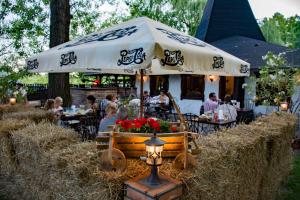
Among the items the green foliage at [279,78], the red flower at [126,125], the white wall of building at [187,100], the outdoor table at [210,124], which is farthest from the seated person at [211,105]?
the red flower at [126,125]

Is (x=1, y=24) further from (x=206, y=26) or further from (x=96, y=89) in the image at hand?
(x=206, y=26)

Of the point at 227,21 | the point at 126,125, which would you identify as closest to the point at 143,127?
the point at 126,125

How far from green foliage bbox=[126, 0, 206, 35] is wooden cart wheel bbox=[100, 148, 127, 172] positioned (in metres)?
24.3

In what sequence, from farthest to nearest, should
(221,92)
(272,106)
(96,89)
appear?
(96,89), (221,92), (272,106)

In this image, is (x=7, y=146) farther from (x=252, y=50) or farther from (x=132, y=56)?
(x=252, y=50)

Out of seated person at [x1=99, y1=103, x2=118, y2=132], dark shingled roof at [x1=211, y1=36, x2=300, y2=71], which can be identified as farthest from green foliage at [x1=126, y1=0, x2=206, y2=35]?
seated person at [x1=99, y1=103, x2=118, y2=132]

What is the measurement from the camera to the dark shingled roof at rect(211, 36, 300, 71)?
1174 centimetres

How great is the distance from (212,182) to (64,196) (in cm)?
157

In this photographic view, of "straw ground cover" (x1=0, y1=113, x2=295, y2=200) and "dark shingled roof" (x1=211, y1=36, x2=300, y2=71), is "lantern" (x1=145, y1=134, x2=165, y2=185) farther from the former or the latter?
"dark shingled roof" (x1=211, y1=36, x2=300, y2=71)

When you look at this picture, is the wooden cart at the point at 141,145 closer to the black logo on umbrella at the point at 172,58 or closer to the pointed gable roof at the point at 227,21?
the black logo on umbrella at the point at 172,58

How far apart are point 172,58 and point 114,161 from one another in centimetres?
125

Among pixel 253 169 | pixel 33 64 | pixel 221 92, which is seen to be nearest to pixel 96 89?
pixel 221 92

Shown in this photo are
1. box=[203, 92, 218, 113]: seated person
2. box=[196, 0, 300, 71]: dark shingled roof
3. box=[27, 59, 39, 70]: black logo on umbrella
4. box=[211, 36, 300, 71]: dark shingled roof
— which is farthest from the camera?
box=[196, 0, 300, 71]: dark shingled roof

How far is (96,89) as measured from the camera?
16.8m
